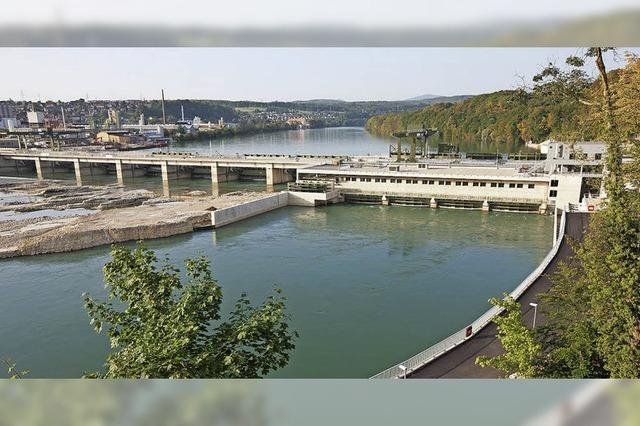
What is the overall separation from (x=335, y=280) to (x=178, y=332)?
283 inches

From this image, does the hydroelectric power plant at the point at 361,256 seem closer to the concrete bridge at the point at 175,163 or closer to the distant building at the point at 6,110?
the concrete bridge at the point at 175,163

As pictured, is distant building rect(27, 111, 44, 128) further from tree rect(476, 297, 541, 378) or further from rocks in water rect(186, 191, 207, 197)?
tree rect(476, 297, 541, 378)

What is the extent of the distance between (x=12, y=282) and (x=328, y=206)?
10375 mm

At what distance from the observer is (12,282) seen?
30.2 feet

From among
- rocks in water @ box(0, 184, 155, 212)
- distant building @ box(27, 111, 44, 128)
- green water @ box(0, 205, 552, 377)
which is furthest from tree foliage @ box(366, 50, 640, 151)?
distant building @ box(27, 111, 44, 128)

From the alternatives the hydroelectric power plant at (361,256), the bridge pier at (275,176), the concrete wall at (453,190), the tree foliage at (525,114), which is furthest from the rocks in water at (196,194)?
the tree foliage at (525,114)

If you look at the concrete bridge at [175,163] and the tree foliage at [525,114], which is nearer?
the tree foliage at [525,114]

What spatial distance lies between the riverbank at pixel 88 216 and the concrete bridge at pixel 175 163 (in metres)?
2.92

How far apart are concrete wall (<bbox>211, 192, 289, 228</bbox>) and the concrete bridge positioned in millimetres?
3962

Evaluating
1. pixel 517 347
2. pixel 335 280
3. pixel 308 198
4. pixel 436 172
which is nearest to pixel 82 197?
pixel 308 198

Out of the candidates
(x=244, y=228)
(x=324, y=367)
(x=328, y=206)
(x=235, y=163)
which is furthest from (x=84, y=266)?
(x=235, y=163)

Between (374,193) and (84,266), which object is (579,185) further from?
(84,266)

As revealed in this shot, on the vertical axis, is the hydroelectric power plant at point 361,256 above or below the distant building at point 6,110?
below

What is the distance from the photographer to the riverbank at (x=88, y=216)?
11336 mm
